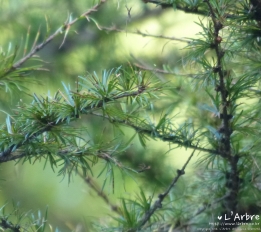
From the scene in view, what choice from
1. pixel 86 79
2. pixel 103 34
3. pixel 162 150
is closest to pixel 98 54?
pixel 103 34

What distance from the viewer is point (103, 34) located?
4.03 feet

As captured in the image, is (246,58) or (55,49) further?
(55,49)

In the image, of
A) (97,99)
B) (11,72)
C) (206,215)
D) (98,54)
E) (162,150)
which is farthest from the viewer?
(98,54)

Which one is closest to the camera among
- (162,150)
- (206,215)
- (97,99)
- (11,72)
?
(97,99)

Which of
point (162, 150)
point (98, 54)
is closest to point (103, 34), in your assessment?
point (98, 54)

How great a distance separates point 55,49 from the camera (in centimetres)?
124

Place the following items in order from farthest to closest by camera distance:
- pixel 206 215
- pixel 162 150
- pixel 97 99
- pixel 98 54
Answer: pixel 98 54, pixel 162 150, pixel 206 215, pixel 97 99

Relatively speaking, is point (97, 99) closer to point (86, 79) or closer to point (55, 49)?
point (86, 79)

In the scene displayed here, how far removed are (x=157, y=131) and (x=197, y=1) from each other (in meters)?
0.15

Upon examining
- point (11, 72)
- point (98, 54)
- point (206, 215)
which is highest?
point (98, 54)

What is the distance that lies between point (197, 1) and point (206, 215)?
29 centimetres

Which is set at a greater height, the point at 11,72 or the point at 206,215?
the point at 11,72

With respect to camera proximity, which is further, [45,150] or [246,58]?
[246,58]

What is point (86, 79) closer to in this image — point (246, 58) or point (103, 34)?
point (246, 58)
